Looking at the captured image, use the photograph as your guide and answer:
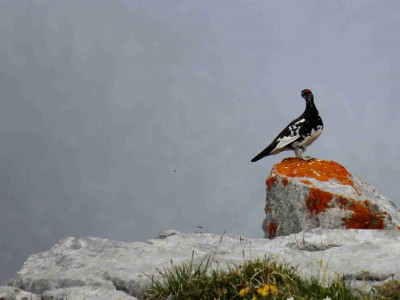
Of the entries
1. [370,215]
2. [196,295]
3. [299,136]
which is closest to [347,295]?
[196,295]

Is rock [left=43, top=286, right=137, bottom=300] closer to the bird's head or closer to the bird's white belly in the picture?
the bird's white belly

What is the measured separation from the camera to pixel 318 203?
13906 millimetres

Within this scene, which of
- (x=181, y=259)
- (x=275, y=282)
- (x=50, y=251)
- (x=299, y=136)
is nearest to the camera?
(x=275, y=282)

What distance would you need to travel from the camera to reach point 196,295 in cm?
667

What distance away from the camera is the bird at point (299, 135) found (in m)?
15.8

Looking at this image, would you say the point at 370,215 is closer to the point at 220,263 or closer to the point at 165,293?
the point at 220,263

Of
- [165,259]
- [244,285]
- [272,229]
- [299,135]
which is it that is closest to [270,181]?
[272,229]

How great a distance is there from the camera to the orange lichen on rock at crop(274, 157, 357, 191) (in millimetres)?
14633

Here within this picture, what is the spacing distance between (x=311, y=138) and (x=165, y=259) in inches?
326

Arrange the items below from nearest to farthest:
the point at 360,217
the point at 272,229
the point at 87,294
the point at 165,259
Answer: the point at 87,294, the point at 165,259, the point at 360,217, the point at 272,229

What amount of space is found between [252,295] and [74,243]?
4.41 meters

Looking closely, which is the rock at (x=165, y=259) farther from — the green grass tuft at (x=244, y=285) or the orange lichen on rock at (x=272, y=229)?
the orange lichen on rock at (x=272, y=229)

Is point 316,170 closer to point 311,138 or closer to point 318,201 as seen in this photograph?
point 318,201

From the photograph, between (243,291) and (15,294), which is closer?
(243,291)
